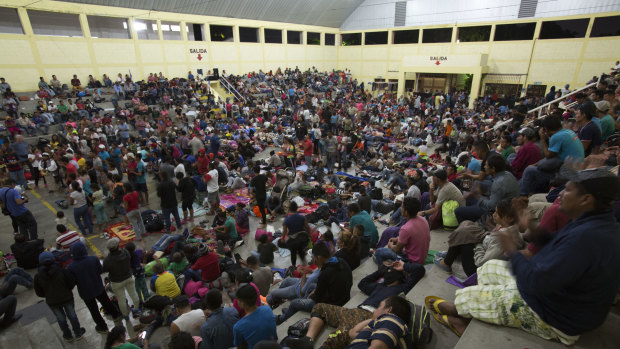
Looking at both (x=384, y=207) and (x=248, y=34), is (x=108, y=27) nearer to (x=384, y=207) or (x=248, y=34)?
(x=248, y=34)

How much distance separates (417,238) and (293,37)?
33.3 metres

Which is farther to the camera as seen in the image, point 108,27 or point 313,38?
point 313,38

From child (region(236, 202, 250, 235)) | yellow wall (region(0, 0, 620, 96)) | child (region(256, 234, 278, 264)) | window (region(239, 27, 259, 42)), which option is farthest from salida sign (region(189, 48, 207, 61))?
child (region(256, 234, 278, 264))

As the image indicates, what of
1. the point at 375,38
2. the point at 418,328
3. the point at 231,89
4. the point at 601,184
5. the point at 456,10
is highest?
the point at 456,10

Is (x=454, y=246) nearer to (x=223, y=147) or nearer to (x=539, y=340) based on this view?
(x=539, y=340)

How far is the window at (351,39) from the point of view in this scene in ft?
118

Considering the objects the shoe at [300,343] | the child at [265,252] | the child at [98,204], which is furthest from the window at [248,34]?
the shoe at [300,343]

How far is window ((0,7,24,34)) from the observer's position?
53.2 feet

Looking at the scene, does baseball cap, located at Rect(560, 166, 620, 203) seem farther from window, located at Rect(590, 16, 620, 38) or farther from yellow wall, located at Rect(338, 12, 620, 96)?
window, located at Rect(590, 16, 620, 38)

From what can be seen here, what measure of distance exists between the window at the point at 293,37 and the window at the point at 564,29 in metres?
22.8

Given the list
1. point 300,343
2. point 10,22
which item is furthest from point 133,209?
point 10,22

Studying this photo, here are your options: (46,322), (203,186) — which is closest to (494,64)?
(203,186)

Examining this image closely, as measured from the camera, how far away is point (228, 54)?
89.1ft

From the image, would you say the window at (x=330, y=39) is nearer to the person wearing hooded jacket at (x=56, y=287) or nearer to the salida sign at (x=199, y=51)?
the salida sign at (x=199, y=51)
